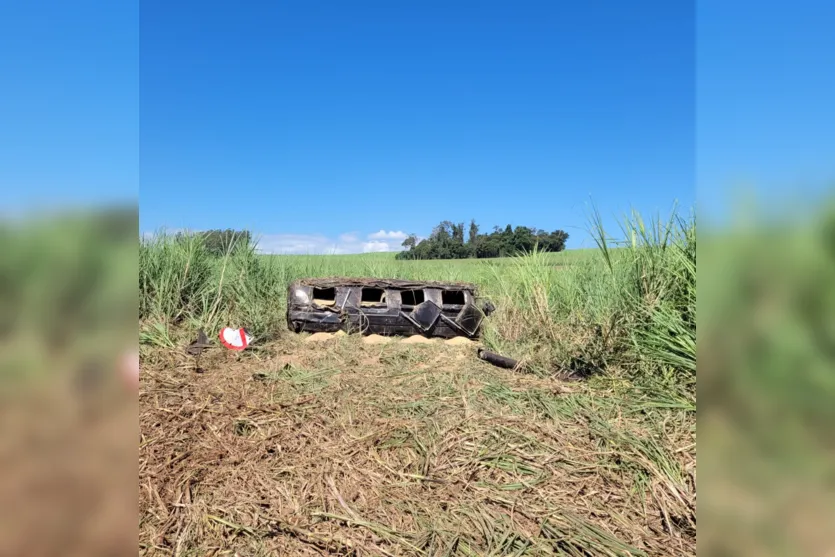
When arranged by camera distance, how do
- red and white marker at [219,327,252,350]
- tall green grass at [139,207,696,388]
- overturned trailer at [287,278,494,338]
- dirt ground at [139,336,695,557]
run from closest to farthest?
dirt ground at [139,336,695,557] < tall green grass at [139,207,696,388] < red and white marker at [219,327,252,350] < overturned trailer at [287,278,494,338]

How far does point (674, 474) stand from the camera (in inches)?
95.1

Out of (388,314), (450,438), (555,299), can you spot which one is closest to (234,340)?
(388,314)

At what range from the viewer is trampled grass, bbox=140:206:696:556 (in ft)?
6.81

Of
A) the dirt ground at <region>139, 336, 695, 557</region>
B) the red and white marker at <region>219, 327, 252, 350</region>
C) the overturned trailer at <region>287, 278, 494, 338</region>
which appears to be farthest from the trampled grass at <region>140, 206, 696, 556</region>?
the overturned trailer at <region>287, 278, 494, 338</region>

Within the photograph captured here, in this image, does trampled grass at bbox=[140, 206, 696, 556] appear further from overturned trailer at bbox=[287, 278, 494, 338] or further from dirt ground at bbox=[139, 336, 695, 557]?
overturned trailer at bbox=[287, 278, 494, 338]

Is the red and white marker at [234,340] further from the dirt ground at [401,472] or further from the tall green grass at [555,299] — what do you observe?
the dirt ground at [401,472]

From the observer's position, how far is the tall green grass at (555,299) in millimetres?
3701

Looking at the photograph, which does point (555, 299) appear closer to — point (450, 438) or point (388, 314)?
point (388, 314)

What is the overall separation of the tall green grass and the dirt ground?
2.30 ft

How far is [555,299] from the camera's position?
6.56 m

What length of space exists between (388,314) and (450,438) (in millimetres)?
4034
